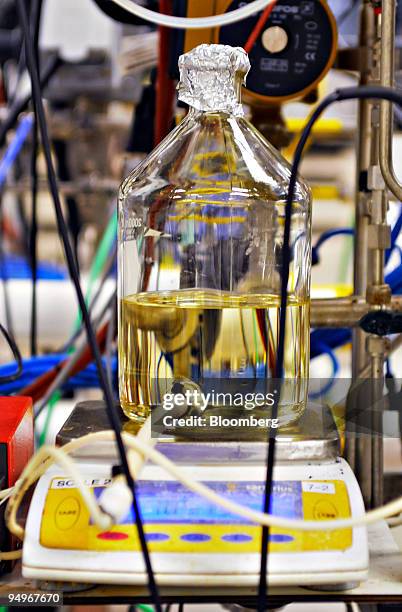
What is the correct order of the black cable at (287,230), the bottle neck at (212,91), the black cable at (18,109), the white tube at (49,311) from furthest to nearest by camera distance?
the white tube at (49,311)
the black cable at (18,109)
the bottle neck at (212,91)
the black cable at (287,230)

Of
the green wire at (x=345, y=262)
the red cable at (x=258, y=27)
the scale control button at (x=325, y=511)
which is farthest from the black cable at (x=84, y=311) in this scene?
the green wire at (x=345, y=262)

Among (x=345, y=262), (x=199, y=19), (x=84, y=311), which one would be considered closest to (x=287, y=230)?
(x=84, y=311)

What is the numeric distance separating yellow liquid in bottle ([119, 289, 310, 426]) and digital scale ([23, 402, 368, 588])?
0.32ft

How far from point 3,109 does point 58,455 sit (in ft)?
7.78

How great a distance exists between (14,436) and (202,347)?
0.20 m

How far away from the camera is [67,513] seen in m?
0.66

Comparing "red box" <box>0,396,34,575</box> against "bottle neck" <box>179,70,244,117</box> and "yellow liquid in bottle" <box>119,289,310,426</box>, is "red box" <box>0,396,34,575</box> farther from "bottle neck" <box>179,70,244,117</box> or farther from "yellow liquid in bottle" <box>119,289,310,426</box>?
"bottle neck" <box>179,70,244,117</box>

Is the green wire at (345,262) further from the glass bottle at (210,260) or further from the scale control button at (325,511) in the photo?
the scale control button at (325,511)

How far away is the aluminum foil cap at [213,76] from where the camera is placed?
0.78m

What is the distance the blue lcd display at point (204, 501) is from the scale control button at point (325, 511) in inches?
0.5

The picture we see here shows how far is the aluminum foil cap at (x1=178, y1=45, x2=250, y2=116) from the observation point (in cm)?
78

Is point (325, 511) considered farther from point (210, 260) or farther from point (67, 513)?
point (210, 260)

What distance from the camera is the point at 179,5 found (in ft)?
3.01

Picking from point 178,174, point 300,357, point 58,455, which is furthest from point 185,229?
point 58,455
